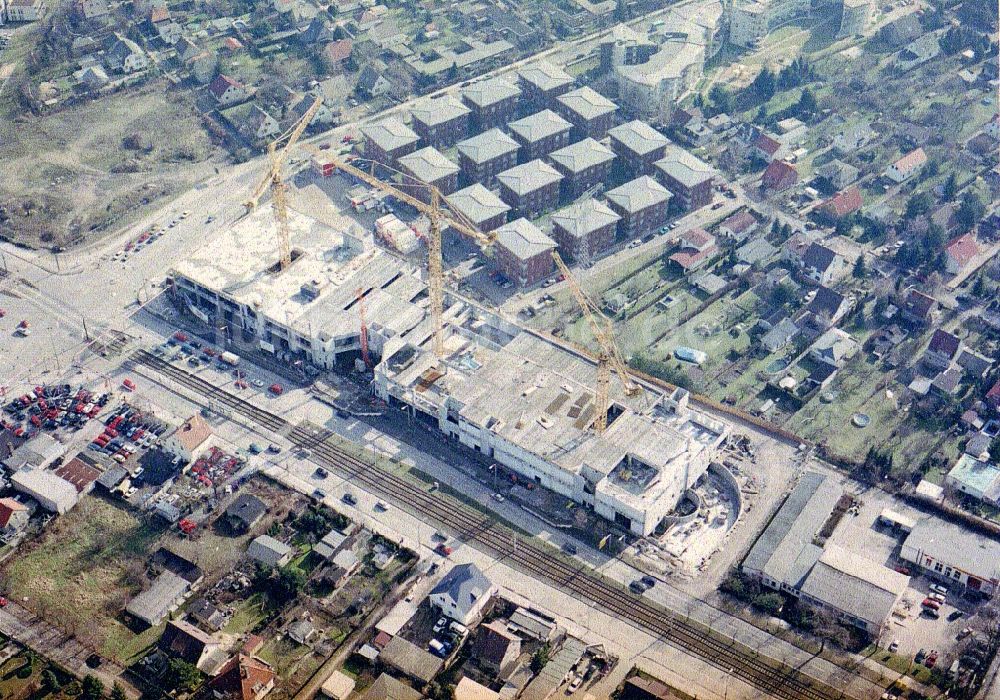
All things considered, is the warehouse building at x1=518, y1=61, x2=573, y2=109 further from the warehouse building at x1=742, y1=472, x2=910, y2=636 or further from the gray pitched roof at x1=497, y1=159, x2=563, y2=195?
the warehouse building at x1=742, y1=472, x2=910, y2=636

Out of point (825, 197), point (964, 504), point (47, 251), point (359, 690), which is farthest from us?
point (825, 197)

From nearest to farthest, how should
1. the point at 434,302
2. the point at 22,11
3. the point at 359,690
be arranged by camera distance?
1. the point at 359,690
2. the point at 434,302
3. the point at 22,11

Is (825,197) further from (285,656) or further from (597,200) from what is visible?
(285,656)

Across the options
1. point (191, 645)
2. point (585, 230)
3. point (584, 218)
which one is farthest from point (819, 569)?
point (584, 218)

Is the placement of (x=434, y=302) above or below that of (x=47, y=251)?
above

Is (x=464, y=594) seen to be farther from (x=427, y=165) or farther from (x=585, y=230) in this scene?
(x=427, y=165)

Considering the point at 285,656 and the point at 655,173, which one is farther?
the point at 655,173

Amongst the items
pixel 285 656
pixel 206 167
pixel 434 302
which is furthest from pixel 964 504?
pixel 206 167
